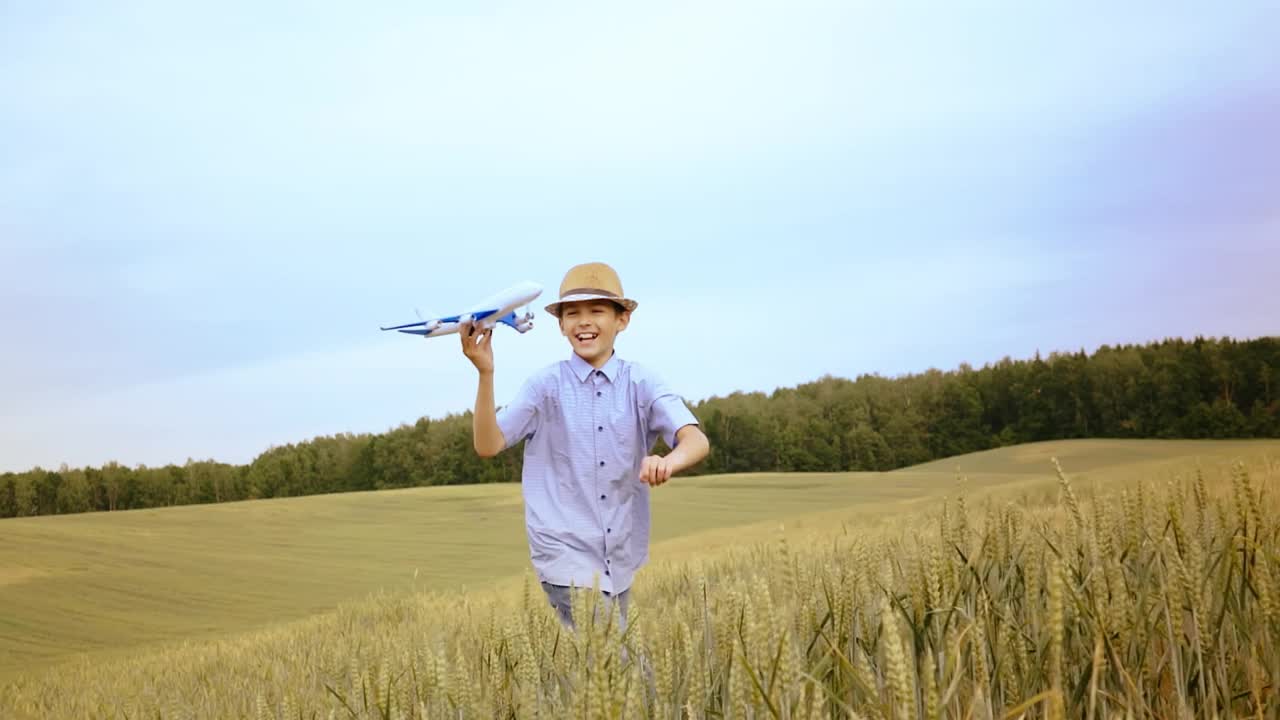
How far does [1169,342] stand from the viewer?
32031 mm

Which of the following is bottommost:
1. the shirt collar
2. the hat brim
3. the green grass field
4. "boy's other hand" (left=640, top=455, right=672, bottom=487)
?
the green grass field

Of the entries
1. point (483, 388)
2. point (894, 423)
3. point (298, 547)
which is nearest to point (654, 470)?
point (483, 388)

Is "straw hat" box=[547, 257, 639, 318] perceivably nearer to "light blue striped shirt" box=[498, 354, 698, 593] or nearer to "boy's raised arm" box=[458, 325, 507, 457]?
"light blue striped shirt" box=[498, 354, 698, 593]

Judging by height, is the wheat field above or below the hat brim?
below

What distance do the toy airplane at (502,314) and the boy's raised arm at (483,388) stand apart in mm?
267

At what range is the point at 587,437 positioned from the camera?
4480mm

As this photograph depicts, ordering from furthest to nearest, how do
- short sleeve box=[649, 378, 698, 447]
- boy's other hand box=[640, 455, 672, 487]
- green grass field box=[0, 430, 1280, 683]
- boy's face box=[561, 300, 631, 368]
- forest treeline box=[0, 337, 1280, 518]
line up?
forest treeline box=[0, 337, 1280, 518] → green grass field box=[0, 430, 1280, 683] → boy's face box=[561, 300, 631, 368] → short sleeve box=[649, 378, 698, 447] → boy's other hand box=[640, 455, 672, 487]

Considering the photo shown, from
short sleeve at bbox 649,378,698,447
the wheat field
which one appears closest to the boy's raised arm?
short sleeve at bbox 649,378,698,447

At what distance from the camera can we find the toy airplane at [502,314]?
14.8 ft

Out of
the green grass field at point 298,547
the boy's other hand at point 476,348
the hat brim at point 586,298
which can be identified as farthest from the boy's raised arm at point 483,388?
the green grass field at point 298,547

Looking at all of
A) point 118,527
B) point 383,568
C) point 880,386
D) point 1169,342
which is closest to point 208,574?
point 383,568

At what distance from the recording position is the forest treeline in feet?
98.8

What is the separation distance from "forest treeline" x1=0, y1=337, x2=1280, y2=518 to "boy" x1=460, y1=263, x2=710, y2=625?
25733mm

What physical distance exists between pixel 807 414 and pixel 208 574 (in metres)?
23.0
